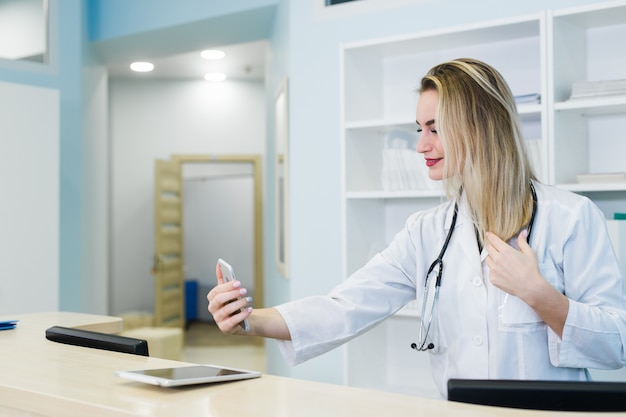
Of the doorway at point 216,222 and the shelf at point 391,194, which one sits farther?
the doorway at point 216,222

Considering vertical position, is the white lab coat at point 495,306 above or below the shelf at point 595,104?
below

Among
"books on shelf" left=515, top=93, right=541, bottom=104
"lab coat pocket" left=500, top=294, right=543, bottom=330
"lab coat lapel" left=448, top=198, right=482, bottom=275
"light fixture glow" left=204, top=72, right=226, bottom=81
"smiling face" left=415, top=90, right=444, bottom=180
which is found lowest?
"lab coat pocket" left=500, top=294, right=543, bottom=330

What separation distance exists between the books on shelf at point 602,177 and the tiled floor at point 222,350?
422 centimetres

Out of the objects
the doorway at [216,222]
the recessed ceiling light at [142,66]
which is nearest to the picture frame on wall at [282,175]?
the recessed ceiling light at [142,66]

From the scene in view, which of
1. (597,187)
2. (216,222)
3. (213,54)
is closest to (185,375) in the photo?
(597,187)

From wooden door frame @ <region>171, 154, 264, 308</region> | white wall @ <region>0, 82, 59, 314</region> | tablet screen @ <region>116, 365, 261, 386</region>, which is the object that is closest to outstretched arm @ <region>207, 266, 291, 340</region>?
tablet screen @ <region>116, 365, 261, 386</region>

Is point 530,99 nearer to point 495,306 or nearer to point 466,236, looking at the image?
point 466,236

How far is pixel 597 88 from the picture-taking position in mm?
2586

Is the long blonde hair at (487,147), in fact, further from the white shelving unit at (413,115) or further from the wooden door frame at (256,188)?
the wooden door frame at (256,188)

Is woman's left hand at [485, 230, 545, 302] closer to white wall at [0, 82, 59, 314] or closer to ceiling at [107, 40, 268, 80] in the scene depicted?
white wall at [0, 82, 59, 314]

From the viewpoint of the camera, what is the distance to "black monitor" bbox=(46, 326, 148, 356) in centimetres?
191

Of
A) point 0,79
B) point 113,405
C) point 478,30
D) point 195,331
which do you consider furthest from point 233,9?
point 195,331

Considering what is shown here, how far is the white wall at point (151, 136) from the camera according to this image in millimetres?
8273

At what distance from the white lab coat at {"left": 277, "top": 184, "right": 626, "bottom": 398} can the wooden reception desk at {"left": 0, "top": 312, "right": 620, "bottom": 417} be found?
0.39 m
